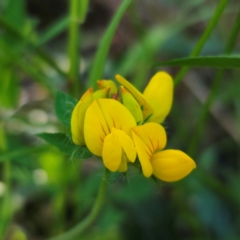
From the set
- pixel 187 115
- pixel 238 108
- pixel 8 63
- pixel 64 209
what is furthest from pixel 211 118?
pixel 8 63

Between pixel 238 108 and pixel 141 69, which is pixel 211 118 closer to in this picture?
pixel 238 108

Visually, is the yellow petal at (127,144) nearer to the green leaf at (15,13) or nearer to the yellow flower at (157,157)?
the yellow flower at (157,157)

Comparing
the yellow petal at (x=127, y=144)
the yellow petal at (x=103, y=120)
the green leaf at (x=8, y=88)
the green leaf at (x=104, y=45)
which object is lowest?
the yellow petal at (x=127, y=144)

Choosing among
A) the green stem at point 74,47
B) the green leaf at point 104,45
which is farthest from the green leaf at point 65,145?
the green stem at point 74,47

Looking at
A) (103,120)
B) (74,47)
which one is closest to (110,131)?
(103,120)

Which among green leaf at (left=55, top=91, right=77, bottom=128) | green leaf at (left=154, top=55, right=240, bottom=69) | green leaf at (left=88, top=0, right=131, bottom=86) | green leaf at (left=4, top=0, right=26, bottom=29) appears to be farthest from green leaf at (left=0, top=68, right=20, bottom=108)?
green leaf at (left=154, top=55, right=240, bottom=69)
